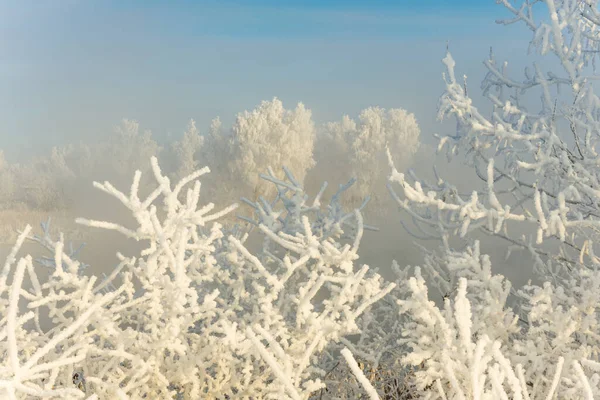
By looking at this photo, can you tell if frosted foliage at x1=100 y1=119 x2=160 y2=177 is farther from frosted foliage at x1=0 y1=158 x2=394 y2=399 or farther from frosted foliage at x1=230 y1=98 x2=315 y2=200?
frosted foliage at x1=0 y1=158 x2=394 y2=399

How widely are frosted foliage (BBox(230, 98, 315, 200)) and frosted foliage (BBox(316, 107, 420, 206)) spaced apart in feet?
17.8

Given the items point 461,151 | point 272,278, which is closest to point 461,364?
point 272,278

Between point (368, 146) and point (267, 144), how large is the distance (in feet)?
34.2

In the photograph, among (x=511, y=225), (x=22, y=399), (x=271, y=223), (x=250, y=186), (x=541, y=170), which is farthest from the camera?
(x=250, y=186)

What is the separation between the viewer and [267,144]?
4091 cm

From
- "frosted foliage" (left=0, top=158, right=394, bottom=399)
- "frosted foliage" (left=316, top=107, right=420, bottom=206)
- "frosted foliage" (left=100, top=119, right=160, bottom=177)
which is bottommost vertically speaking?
"frosted foliage" (left=100, top=119, right=160, bottom=177)

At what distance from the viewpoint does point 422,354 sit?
3203mm

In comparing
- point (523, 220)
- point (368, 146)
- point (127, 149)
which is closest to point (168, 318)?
point (523, 220)

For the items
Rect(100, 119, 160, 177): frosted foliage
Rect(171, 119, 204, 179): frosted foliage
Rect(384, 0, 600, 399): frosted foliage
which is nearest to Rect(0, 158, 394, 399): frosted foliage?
Rect(384, 0, 600, 399): frosted foliage

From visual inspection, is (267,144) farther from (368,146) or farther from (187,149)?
(187,149)

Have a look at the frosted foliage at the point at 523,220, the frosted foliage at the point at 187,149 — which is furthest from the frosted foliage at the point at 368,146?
the frosted foliage at the point at 523,220

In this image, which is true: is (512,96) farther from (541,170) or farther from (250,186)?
(250,186)

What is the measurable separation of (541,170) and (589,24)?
1958 mm

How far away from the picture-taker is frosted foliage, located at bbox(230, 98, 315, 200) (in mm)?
40031
